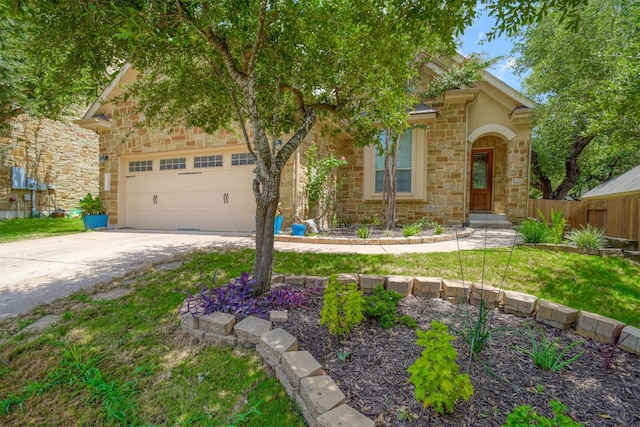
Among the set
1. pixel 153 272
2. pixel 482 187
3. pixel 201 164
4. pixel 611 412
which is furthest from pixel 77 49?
pixel 482 187

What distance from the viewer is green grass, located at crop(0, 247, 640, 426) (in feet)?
5.73

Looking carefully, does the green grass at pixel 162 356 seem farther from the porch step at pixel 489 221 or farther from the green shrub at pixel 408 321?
the porch step at pixel 489 221

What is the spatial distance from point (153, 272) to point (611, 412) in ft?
14.9

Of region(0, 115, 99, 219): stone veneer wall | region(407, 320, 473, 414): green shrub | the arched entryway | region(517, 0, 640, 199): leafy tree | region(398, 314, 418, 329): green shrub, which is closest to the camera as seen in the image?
region(407, 320, 473, 414): green shrub

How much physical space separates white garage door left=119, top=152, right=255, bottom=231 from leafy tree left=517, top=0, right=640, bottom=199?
727cm

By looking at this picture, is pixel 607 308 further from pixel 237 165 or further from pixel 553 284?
pixel 237 165

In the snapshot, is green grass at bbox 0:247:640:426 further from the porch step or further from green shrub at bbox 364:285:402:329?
the porch step

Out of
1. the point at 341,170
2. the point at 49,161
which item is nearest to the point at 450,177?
the point at 341,170

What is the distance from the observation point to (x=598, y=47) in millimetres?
7844

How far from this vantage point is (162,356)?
2.21 metres

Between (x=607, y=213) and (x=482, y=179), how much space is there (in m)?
4.79

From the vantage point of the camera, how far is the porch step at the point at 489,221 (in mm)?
8518

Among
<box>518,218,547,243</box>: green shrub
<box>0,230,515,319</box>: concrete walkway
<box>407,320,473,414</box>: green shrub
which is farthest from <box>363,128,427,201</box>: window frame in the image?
<box>407,320,473,414</box>: green shrub

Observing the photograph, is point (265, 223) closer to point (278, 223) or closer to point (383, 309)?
point (383, 309)
